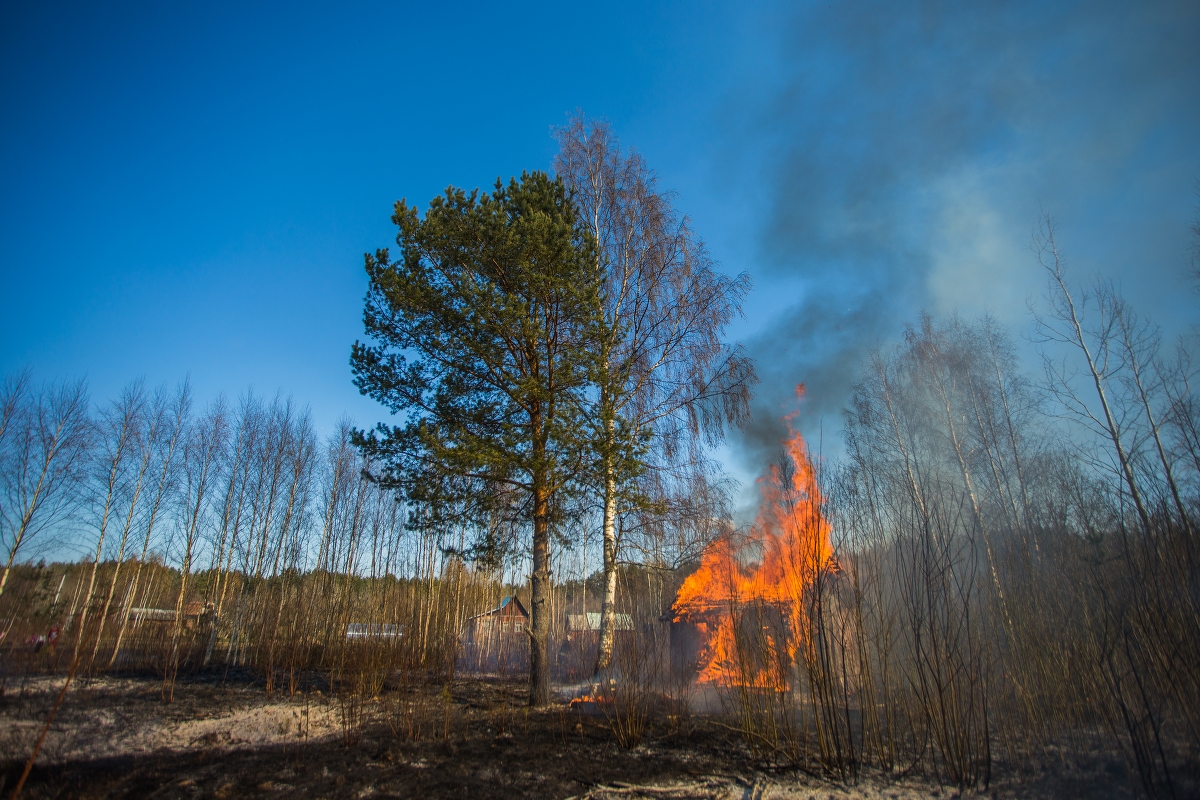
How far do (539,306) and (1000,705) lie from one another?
760 centimetres

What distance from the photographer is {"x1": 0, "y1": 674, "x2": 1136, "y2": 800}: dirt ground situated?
420 cm

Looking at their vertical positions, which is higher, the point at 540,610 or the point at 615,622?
the point at 540,610

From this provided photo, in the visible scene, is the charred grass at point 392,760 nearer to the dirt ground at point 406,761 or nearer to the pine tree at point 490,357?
the dirt ground at point 406,761

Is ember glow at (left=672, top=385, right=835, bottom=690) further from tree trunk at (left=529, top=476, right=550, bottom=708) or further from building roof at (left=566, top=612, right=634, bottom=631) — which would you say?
tree trunk at (left=529, top=476, right=550, bottom=708)

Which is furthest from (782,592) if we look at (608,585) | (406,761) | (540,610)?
(406,761)

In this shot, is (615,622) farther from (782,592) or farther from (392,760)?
(392,760)

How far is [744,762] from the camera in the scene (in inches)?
200

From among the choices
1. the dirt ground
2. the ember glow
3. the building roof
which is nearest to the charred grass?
the dirt ground

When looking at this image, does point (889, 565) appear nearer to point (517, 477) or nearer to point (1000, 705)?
point (1000, 705)

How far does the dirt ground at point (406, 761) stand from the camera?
165 inches

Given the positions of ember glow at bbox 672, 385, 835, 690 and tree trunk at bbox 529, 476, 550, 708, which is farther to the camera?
tree trunk at bbox 529, 476, 550, 708

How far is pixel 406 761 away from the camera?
17.4ft

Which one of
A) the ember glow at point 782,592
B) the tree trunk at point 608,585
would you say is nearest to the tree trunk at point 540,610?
the tree trunk at point 608,585

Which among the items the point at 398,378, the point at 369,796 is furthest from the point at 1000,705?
the point at 398,378
